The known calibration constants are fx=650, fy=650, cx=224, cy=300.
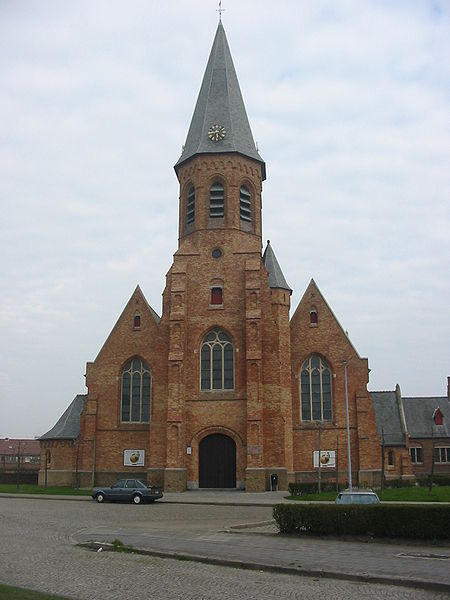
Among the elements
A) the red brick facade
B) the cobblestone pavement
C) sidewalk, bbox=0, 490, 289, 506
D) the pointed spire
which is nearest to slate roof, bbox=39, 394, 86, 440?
the red brick facade

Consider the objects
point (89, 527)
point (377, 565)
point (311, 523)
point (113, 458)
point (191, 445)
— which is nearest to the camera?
point (377, 565)

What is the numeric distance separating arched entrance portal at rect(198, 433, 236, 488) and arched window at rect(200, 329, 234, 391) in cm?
325

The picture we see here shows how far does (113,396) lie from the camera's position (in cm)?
4450

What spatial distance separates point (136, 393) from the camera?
146 feet

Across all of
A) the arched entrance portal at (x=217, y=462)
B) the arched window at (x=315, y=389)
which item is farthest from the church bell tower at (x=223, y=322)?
the arched window at (x=315, y=389)

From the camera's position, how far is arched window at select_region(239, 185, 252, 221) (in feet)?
150

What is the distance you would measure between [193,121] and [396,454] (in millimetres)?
28915

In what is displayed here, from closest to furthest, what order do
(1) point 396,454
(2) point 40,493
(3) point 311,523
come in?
1. (3) point 311,523
2. (2) point 40,493
3. (1) point 396,454

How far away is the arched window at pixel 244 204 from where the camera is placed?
1800 inches

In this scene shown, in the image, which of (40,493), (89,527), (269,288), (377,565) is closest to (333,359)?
(269,288)

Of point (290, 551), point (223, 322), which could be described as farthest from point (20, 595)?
point (223, 322)

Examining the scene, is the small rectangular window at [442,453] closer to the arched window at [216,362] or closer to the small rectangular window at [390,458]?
the small rectangular window at [390,458]

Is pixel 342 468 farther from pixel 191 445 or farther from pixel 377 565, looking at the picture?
pixel 377 565

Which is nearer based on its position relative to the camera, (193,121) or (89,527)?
(89,527)
